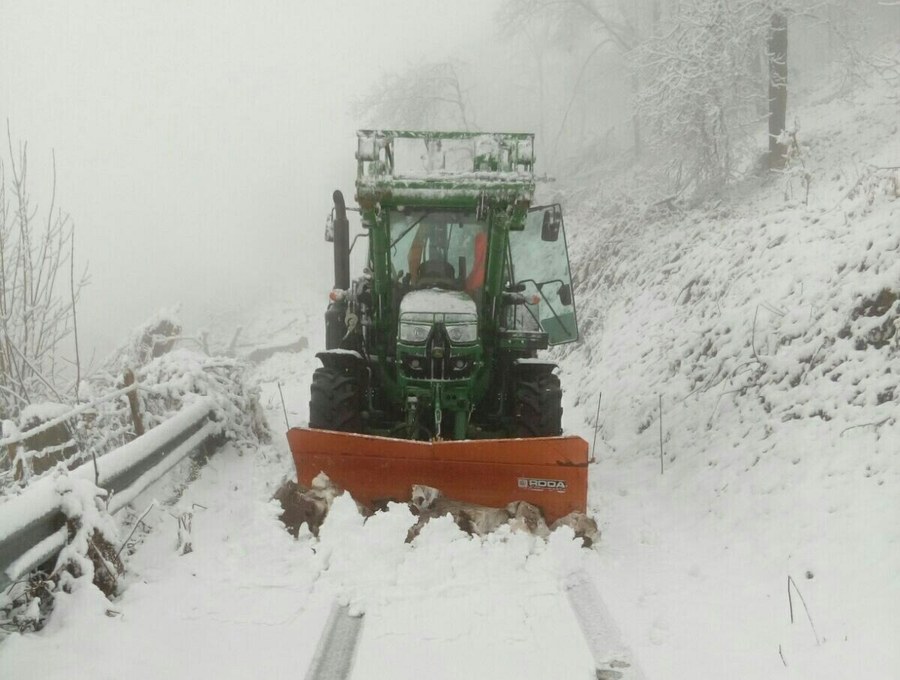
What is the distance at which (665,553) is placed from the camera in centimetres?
469

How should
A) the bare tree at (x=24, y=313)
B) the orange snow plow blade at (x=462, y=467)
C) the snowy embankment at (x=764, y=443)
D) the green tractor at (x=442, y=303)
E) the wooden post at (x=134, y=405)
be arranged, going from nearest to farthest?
the snowy embankment at (x=764, y=443) < the orange snow plow blade at (x=462, y=467) < the bare tree at (x=24, y=313) < the green tractor at (x=442, y=303) < the wooden post at (x=134, y=405)

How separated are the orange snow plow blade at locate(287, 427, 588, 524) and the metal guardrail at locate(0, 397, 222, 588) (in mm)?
952

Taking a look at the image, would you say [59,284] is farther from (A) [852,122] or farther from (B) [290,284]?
(A) [852,122]

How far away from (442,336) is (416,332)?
0.21 metres

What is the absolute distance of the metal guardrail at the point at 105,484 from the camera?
3160 mm

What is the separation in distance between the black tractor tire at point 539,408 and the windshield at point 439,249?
3.14 ft

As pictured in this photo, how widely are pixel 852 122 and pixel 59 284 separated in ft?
175

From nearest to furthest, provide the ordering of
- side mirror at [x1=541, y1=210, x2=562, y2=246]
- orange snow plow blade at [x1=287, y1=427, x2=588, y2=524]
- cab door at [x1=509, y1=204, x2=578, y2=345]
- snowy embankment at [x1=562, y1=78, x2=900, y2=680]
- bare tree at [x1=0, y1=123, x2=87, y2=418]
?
snowy embankment at [x1=562, y1=78, x2=900, y2=680], orange snow plow blade at [x1=287, y1=427, x2=588, y2=524], bare tree at [x1=0, y1=123, x2=87, y2=418], side mirror at [x1=541, y1=210, x2=562, y2=246], cab door at [x1=509, y1=204, x2=578, y2=345]

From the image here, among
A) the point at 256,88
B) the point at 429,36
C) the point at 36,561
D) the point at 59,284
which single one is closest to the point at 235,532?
the point at 36,561

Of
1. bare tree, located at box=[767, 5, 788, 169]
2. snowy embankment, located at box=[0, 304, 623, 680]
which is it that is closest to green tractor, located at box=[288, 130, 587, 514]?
snowy embankment, located at box=[0, 304, 623, 680]

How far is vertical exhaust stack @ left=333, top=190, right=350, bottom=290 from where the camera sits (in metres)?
5.89

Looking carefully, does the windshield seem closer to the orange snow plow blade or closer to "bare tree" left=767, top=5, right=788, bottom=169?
the orange snow plow blade

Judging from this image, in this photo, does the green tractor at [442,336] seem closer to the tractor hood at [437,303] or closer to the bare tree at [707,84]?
the tractor hood at [437,303]

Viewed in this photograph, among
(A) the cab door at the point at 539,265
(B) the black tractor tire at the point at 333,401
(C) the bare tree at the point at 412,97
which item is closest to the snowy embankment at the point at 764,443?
(A) the cab door at the point at 539,265
